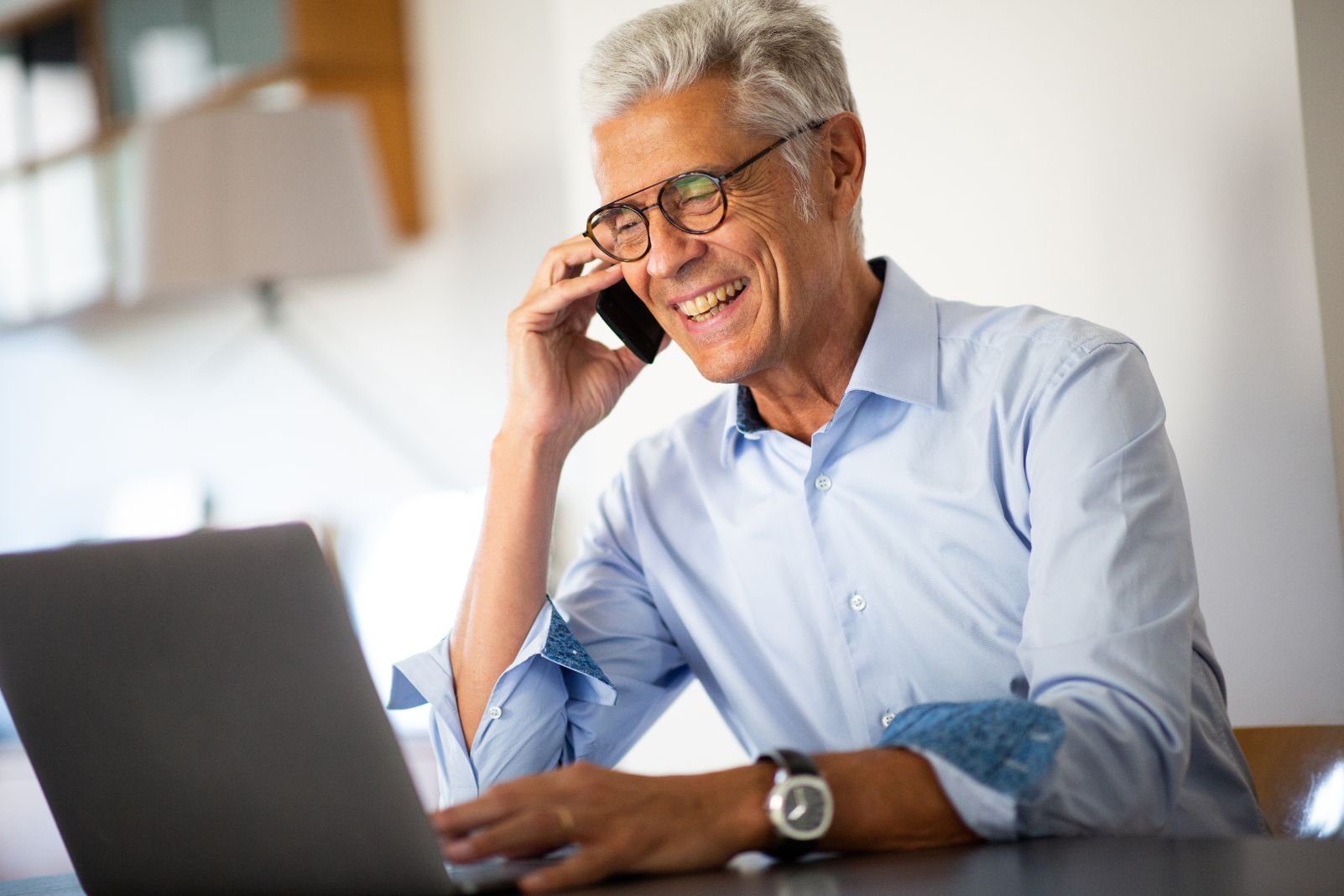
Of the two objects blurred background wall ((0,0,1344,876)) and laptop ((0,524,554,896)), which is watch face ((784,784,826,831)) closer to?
laptop ((0,524,554,896))

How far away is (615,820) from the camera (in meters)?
0.81

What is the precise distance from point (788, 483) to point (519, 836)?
771mm

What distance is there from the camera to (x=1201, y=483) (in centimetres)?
157

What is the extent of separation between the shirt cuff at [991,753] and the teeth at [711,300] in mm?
668

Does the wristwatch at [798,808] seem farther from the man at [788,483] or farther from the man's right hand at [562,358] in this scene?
the man's right hand at [562,358]

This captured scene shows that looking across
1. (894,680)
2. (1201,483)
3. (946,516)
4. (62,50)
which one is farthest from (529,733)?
(62,50)

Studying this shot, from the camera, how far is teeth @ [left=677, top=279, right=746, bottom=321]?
147 cm

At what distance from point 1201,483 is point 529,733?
0.84 meters

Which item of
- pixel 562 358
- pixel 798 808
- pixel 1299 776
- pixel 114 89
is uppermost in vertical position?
pixel 114 89

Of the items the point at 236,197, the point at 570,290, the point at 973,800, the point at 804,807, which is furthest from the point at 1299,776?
the point at 236,197

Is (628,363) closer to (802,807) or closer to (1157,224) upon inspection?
(1157,224)

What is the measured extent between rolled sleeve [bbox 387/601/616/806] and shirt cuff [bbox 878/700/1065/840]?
0.57 m

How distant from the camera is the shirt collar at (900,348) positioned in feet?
4.64

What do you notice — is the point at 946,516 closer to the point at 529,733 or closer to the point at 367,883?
the point at 529,733
